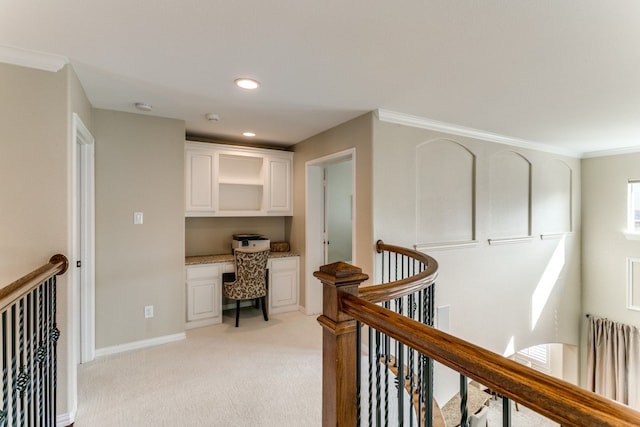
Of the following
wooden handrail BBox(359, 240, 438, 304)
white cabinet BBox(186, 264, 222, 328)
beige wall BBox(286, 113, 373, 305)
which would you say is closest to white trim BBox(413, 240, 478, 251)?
beige wall BBox(286, 113, 373, 305)

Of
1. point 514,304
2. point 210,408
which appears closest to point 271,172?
point 210,408

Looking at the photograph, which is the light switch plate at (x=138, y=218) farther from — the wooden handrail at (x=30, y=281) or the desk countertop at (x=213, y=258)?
the wooden handrail at (x=30, y=281)

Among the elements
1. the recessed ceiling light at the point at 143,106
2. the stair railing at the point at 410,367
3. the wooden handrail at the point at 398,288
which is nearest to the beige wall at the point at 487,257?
the wooden handrail at the point at 398,288

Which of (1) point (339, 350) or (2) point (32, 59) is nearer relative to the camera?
(1) point (339, 350)

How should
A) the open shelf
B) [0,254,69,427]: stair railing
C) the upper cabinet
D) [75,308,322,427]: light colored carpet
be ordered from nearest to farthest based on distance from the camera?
1. [0,254,69,427]: stair railing
2. [75,308,322,427]: light colored carpet
3. the upper cabinet
4. the open shelf

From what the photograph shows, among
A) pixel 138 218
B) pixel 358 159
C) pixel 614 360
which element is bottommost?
pixel 614 360

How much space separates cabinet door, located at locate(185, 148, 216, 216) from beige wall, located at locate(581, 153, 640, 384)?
586 cm

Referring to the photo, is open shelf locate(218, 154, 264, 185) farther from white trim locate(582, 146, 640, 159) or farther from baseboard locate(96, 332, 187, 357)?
white trim locate(582, 146, 640, 159)

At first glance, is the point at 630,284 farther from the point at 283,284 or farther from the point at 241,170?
the point at 241,170

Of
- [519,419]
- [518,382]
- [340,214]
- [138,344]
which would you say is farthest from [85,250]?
[519,419]

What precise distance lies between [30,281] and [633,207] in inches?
273

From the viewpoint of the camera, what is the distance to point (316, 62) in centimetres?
199

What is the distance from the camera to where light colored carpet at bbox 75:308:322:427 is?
6.64 ft

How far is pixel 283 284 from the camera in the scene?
13.4ft
